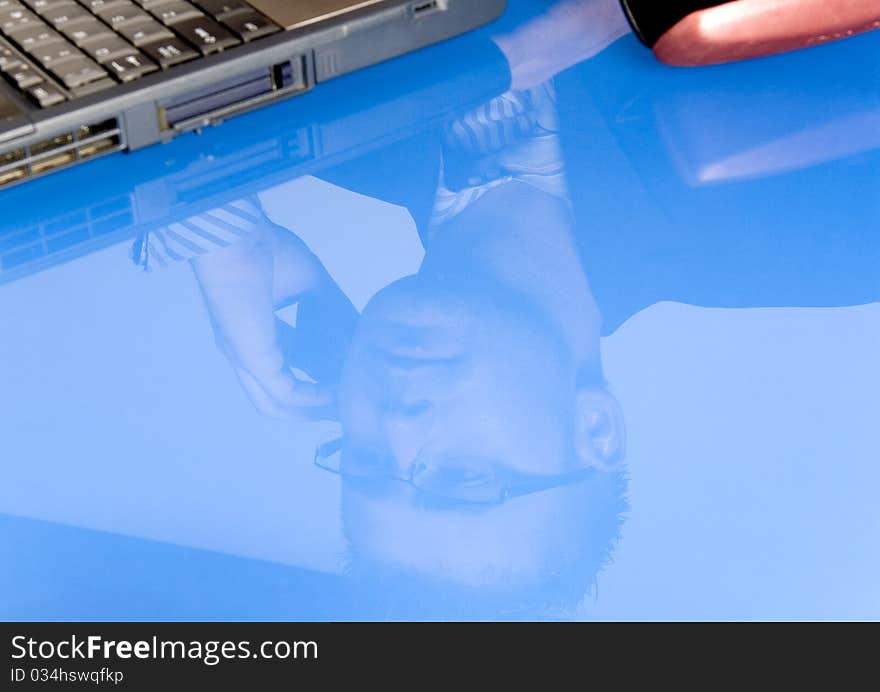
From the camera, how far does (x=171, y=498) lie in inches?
26.3

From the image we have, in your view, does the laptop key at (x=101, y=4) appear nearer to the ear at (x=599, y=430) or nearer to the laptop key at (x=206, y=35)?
the laptop key at (x=206, y=35)

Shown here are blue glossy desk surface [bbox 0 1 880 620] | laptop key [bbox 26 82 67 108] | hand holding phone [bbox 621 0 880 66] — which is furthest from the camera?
hand holding phone [bbox 621 0 880 66]

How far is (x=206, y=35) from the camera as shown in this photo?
34.9 inches

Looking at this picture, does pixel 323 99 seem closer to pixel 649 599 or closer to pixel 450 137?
pixel 450 137

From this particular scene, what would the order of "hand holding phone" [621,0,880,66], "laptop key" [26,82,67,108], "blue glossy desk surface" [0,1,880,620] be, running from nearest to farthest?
"blue glossy desk surface" [0,1,880,620] → "laptop key" [26,82,67,108] → "hand holding phone" [621,0,880,66]

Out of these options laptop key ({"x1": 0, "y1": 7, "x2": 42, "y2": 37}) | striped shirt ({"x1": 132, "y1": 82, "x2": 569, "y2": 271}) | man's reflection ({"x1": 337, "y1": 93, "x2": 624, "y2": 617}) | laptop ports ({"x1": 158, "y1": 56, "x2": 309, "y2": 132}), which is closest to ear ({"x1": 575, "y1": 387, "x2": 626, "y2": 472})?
man's reflection ({"x1": 337, "y1": 93, "x2": 624, "y2": 617})

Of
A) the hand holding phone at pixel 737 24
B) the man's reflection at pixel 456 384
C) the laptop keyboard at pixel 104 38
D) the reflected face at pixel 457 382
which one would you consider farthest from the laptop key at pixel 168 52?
the hand holding phone at pixel 737 24

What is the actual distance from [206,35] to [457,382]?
319 mm

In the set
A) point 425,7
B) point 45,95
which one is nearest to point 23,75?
point 45,95

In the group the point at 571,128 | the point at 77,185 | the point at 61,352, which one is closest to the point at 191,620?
the point at 61,352

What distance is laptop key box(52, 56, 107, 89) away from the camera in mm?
837

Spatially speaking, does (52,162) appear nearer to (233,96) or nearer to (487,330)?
(233,96)

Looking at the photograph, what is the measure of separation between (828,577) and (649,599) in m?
0.09

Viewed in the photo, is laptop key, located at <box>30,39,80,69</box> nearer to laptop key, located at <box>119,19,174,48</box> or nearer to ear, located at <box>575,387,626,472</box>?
laptop key, located at <box>119,19,174,48</box>
